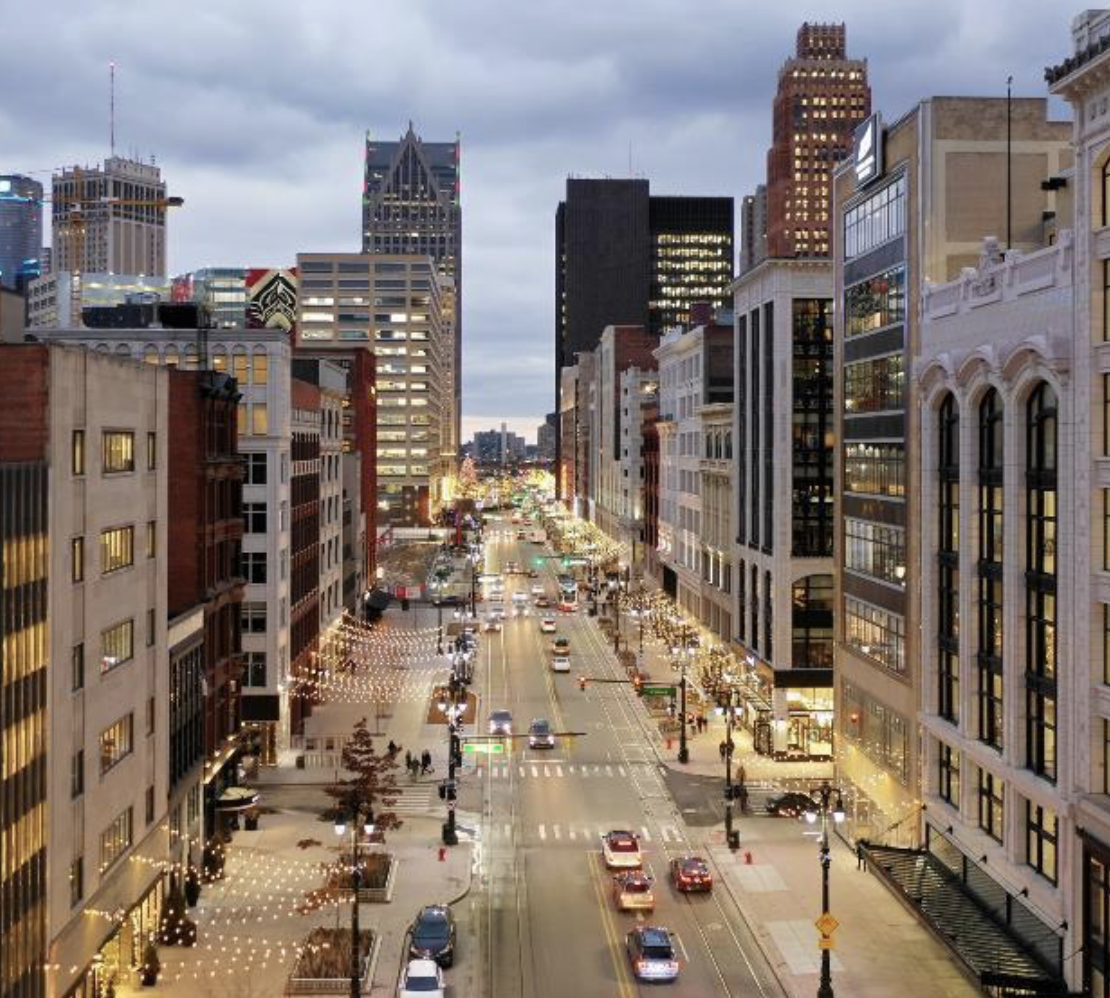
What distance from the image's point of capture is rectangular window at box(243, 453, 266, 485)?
6619 cm

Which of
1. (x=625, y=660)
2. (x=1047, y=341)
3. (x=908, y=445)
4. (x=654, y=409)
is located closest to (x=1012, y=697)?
(x=1047, y=341)

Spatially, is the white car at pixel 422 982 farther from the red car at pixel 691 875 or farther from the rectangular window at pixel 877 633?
the rectangular window at pixel 877 633

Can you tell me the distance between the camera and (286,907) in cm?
4400

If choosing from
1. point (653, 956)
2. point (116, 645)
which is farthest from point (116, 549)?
point (653, 956)

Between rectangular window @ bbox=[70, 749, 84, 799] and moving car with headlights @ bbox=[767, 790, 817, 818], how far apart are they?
32.3 metres

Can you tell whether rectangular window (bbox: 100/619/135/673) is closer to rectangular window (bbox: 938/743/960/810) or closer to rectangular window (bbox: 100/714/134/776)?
rectangular window (bbox: 100/714/134/776)

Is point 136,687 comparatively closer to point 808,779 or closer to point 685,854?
point 685,854

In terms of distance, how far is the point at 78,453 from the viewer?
1345 inches

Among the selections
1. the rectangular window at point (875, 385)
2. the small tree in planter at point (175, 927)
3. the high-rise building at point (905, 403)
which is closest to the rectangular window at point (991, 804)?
the high-rise building at point (905, 403)

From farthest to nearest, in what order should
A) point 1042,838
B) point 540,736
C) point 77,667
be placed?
1. point 540,736
2. point 1042,838
3. point 77,667

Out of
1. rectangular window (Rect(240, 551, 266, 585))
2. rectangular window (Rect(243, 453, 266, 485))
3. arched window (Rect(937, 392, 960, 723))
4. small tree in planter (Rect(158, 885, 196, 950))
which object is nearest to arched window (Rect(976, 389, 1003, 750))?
arched window (Rect(937, 392, 960, 723))

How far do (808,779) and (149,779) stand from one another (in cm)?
3452

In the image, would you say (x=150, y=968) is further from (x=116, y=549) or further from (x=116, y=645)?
(x=116, y=549)

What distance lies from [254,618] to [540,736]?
1670 cm
